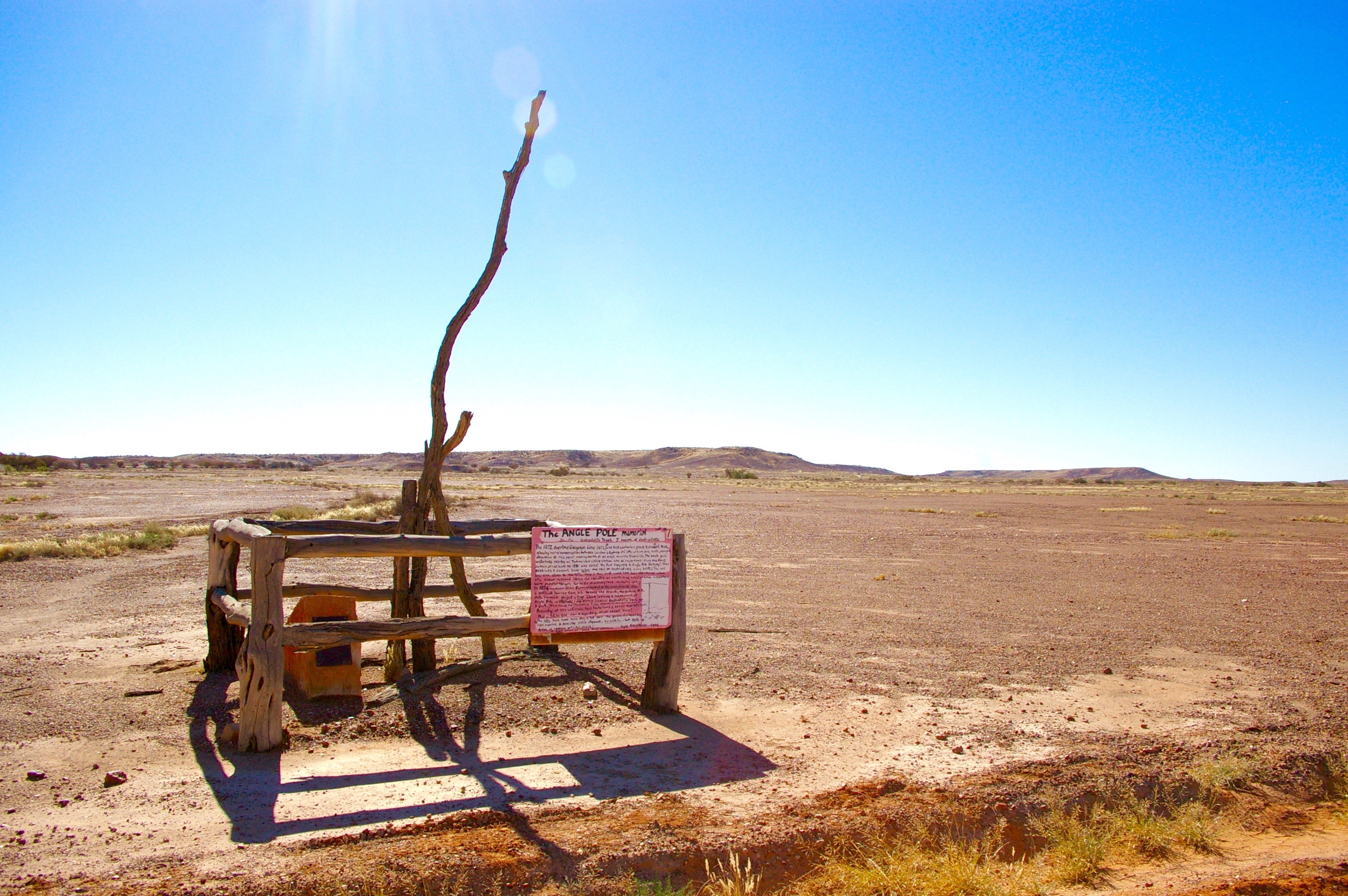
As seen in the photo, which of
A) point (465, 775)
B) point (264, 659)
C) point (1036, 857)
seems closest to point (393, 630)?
point (264, 659)

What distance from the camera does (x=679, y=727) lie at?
651cm

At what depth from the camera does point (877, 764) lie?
5832mm

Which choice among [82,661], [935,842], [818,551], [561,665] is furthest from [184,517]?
[935,842]

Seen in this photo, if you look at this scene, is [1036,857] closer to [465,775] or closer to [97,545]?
[465,775]

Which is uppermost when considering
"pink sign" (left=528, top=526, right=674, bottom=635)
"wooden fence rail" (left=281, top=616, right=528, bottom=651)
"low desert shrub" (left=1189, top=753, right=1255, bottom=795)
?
"pink sign" (left=528, top=526, right=674, bottom=635)

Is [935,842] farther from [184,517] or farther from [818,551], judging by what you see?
[184,517]

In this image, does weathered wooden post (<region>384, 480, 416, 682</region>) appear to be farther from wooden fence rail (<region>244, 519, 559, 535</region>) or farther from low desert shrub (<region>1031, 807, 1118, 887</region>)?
low desert shrub (<region>1031, 807, 1118, 887</region>)

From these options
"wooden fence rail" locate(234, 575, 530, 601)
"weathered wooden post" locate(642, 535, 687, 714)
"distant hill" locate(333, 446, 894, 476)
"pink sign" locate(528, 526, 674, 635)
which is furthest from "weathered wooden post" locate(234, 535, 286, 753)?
"distant hill" locate(333, 446, 894, 476)

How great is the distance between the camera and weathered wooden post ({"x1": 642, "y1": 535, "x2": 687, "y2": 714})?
6.76m

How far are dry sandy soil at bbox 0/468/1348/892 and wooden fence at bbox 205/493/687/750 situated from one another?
29cm

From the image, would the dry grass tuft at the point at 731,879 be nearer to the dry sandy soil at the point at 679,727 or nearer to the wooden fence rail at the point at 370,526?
the dry sandy soil at the point at 679,727

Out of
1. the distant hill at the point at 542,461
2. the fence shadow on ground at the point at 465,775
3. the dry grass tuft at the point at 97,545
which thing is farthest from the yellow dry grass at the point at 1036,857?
the distant hill at the point at 542,461

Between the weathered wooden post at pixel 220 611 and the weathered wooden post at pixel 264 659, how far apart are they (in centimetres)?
170

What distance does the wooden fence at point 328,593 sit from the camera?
559 cm
